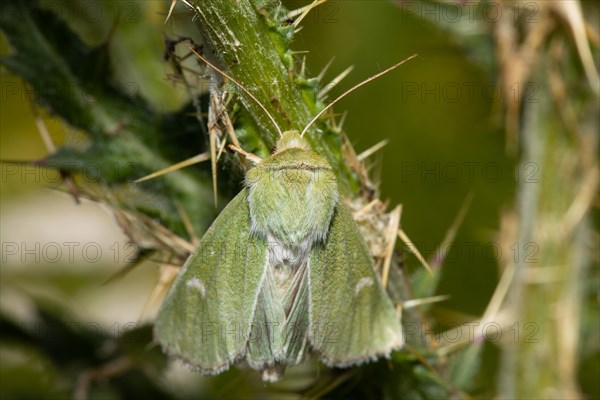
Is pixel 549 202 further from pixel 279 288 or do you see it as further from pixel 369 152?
pixel 279 288

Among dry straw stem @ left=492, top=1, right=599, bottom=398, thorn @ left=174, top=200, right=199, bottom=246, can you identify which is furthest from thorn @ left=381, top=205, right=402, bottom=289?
dry straw stem @ left=492, top=1, right=599, bottom=398

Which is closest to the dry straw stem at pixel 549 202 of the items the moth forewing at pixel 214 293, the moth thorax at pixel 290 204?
the moth thorax at pixel 290 204

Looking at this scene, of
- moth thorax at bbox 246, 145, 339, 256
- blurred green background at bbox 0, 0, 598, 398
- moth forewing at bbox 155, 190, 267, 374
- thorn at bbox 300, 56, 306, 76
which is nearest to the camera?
thorn at bbox 300, 56, 306, 76

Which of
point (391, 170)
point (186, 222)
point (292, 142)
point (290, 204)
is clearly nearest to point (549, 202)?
point (391, 170)

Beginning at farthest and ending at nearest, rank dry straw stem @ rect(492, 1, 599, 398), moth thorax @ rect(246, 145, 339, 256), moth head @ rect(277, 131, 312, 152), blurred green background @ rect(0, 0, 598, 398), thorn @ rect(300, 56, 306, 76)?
blurred green background @ rect(0, 0, 598, 398), dry straw stem @ rect(492, 1, 599, 398), moth thorax @ rect(246, 145, 339, 256), moth head @ rect(277, 131, 312, 152), thorn @ rect(300, 56, 306, 76)

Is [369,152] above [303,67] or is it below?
below

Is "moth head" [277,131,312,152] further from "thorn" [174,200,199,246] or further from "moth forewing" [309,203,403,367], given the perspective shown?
"thorn" [174,200,199,246]

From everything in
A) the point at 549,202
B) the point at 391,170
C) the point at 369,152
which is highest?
the point at 369,152

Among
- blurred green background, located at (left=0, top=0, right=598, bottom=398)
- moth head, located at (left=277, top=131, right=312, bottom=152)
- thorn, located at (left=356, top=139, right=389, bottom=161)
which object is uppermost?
moth head, located at (left=277, top=131, right=312, bottom=152)
